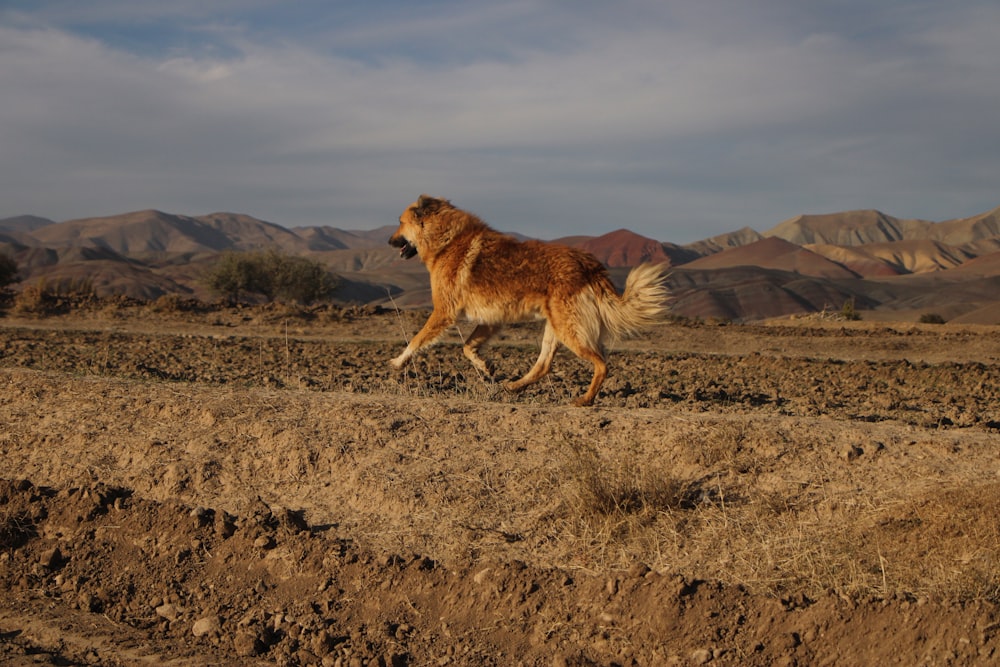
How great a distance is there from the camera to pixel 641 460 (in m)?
6.62

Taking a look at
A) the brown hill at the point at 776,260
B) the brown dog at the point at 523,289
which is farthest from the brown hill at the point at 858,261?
the brown dog at the point at 523,289

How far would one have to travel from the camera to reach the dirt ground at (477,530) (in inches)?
189

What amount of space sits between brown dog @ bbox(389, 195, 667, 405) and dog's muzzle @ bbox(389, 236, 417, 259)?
0.42 ft

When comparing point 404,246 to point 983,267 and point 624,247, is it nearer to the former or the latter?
point 983,267

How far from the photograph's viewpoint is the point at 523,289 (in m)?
8.12

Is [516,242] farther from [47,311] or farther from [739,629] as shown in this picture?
[47,311]

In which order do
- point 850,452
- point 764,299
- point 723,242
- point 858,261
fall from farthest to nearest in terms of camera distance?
point 723,242 → point 858,261 → point 764,299 → point 850,452

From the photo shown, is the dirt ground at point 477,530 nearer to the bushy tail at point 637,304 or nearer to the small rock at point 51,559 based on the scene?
the small rock at point 51,559

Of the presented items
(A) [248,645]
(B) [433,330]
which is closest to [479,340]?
(B) [433,330]

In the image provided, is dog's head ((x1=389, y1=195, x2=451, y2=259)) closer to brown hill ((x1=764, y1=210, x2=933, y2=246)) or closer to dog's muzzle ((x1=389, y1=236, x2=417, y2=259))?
dog's muzzle ((x1=389, y1=236, x2=417, y2=259))

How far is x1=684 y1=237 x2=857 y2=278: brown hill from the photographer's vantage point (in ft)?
355

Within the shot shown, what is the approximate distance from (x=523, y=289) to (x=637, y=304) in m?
1.03

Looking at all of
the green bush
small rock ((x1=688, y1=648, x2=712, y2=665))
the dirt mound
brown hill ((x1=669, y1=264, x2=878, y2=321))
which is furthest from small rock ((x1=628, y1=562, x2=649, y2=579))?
brown hill ((x1=669, y1=264, x2=878, y2=321))

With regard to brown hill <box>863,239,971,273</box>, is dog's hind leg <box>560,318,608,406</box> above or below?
below
